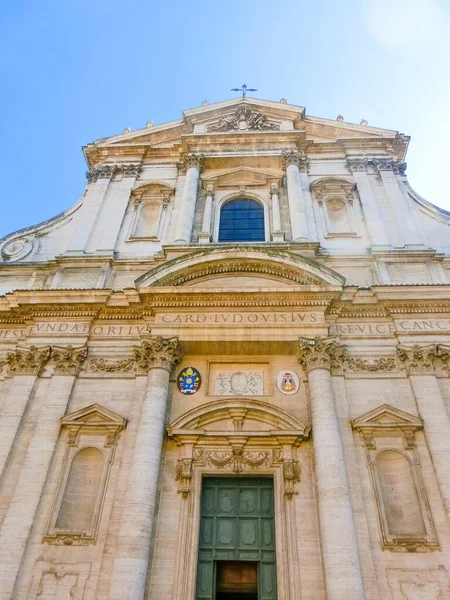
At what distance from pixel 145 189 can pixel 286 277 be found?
6.99m

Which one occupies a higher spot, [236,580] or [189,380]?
[189,380]

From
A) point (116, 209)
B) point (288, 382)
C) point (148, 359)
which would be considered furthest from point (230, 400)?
point (116, 209)

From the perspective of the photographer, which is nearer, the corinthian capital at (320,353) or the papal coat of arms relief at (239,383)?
the corinthian capital at (320,353)

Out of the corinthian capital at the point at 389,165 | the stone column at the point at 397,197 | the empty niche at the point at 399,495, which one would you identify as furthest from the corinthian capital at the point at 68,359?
the corinthian capital at the point at 389,165

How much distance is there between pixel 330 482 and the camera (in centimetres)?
959

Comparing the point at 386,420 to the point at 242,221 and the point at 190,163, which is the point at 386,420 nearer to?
the point at 242,221

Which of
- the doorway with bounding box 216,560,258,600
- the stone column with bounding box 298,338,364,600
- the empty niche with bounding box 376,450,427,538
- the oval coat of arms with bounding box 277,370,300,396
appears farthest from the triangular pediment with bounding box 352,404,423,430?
the doorway with bounding box 216,560,258,600

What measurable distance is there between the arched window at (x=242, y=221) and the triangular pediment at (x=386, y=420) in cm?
676

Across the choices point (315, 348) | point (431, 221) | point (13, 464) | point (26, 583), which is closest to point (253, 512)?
point (315, 348)

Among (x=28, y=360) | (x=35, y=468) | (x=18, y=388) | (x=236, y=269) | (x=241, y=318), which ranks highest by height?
(x=236, y=269)

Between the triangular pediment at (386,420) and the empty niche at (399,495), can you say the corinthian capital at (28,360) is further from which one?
the empty niche at (399,495)

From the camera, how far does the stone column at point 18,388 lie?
1086cm

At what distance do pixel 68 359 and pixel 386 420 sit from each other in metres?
7.71

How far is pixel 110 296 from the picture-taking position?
12.8 m
